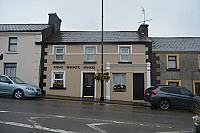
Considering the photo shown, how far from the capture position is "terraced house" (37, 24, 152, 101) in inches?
620

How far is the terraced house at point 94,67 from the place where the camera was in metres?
15.7

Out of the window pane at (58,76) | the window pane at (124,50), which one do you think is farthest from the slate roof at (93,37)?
the window pane at (58,76)

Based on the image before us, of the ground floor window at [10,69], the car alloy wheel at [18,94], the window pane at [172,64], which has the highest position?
the window pane at [172,64]

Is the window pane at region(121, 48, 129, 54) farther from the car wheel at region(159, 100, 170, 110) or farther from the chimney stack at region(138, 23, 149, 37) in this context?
the car wheel at region(159, 100, 170, 110)

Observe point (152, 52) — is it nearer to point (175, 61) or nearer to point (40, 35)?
point (175, 61)

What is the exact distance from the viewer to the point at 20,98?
1206 centimetres

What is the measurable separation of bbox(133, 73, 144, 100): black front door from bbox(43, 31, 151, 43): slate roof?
339 centimetres

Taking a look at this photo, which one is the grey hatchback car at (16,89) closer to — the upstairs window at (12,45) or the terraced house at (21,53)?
the terraced house at (21,53)

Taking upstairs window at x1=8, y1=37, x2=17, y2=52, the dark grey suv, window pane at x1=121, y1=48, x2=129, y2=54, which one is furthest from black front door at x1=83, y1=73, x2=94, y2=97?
upstairs window at x1=8, y1=37, x2=17, y2=52

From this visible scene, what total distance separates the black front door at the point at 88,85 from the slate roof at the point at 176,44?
6.46 meters

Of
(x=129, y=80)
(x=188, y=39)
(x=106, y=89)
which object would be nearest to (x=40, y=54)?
(x=106, y=89)

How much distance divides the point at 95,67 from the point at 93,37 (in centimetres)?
352

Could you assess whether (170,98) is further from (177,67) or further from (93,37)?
(93,37)

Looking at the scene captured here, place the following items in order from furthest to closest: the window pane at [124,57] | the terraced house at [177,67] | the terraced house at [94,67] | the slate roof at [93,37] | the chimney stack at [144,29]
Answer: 1. the chimney stack at [144,29]
2. the slate roof at [93,37]
3. the window pane at [124,57]
4. the terraced house at [94,67]
5. the terraced house at [177,67]
